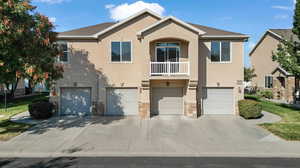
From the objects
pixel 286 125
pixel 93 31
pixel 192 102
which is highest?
pixel 93 31

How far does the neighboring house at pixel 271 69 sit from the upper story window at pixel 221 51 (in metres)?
9.81

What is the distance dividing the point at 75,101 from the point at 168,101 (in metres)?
7.47

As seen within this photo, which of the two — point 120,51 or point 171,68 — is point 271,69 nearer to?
point 171,68

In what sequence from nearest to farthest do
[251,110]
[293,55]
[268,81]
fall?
[251,110], [293,55], [268,81]

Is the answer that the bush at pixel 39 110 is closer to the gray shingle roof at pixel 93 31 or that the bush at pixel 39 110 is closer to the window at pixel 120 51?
the gray shingle roof at pixel 93 31

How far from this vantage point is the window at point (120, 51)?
15.6m

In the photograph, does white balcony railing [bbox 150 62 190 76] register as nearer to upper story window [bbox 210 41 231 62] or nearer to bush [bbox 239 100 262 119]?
upper story window [bbox 210 41 231 62]

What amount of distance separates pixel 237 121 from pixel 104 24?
14624mm

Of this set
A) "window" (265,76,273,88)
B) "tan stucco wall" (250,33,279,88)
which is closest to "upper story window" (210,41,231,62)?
"window" (265,76,273,88)

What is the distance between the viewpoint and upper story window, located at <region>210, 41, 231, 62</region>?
15.9 m

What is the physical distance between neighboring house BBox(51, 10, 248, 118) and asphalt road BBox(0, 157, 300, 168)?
24.8 feet

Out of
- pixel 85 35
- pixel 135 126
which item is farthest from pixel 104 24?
pixel 135 126

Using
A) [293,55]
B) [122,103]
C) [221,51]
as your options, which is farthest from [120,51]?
[293,55]

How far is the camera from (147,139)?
10.5m
